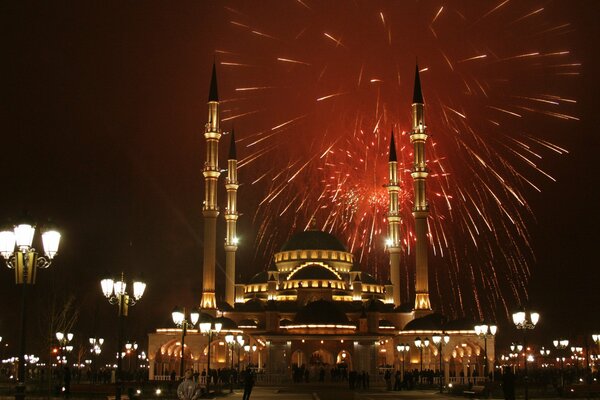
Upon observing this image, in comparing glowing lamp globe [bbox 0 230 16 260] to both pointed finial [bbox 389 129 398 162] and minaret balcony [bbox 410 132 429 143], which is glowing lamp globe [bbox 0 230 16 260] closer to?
minaret balcony [bbox 410 132 429 143]

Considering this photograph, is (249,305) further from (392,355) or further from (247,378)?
(247,378)

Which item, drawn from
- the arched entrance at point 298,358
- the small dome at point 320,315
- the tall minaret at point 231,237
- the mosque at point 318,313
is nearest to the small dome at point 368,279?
the mosque at point 318,313

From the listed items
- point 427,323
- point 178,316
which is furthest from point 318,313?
point 178,316

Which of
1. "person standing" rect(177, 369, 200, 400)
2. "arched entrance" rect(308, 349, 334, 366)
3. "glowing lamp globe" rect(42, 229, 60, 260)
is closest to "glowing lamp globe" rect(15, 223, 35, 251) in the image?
"glowing lamp globe" rect(42, 229, 60, 260)

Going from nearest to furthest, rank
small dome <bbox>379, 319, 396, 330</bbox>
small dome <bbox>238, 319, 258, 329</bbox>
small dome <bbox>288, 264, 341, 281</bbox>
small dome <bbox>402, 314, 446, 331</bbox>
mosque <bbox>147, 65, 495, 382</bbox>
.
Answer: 1. mosque <bbox>147, 65, 495, 382</bbox>
2. small dome <bbox>402, 314, 446, 331</bbox>
3. small dome <bbox>238, 319, 258, 329</bbox>
4. small dome <bbox>379, 319, 396, 330</bbox>
5. small dome <bbox>288, 264, 341, 281</bbox>

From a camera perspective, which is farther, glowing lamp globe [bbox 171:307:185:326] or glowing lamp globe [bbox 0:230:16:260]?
glowing lamp globe [bbox 171:307:185:326]
